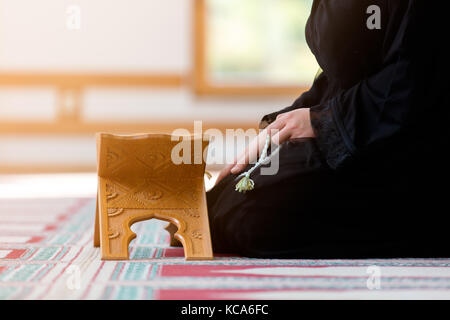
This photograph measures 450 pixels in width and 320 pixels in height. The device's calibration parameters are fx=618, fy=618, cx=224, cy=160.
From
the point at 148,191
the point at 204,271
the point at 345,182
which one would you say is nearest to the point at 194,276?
the point at 204,271

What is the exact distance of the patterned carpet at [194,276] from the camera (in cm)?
106

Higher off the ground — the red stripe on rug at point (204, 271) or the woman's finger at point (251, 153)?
the woman's finger at point (251, 153)

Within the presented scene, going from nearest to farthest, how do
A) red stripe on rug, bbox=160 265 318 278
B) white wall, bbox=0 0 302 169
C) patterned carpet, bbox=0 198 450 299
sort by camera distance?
patterned carpet, bbox=0 198 450 299, red stripe on rug, bbox=160 265 318 278, white wall, bbox=0 0 302 169

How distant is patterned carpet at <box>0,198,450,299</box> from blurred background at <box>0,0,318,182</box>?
329 centimetres

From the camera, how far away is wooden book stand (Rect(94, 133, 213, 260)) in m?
1.38

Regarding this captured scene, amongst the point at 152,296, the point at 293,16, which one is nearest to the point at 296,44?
the point at 293,16

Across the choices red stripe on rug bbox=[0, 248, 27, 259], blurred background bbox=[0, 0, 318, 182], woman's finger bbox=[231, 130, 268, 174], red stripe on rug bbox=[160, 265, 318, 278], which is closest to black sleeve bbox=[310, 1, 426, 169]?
woman's finger bbox=[231, 130, 268, 174]

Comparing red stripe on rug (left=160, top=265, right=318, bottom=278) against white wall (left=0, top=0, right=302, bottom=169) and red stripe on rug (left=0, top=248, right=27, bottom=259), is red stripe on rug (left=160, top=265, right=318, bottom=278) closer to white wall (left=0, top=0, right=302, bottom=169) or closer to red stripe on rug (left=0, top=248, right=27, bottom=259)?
red stripe on rug (left=0, top=248, right=27, bottom=259)

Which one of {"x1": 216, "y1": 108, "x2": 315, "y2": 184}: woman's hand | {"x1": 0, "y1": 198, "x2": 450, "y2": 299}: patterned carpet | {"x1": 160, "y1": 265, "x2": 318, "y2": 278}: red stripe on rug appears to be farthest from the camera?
{"x1": 216, "y1": 108, "x2": 315, "y2": 184}: woman's hand

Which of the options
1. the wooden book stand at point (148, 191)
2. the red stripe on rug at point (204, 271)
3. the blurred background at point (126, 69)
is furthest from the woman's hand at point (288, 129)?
the blurred background at point (126, 69)

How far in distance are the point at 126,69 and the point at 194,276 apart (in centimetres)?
384

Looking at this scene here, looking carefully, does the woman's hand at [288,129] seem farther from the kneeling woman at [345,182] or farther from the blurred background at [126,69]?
the blurred background at [126,69]

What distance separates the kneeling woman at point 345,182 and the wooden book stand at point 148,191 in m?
0.09

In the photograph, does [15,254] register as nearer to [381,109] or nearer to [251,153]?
[251,153]
